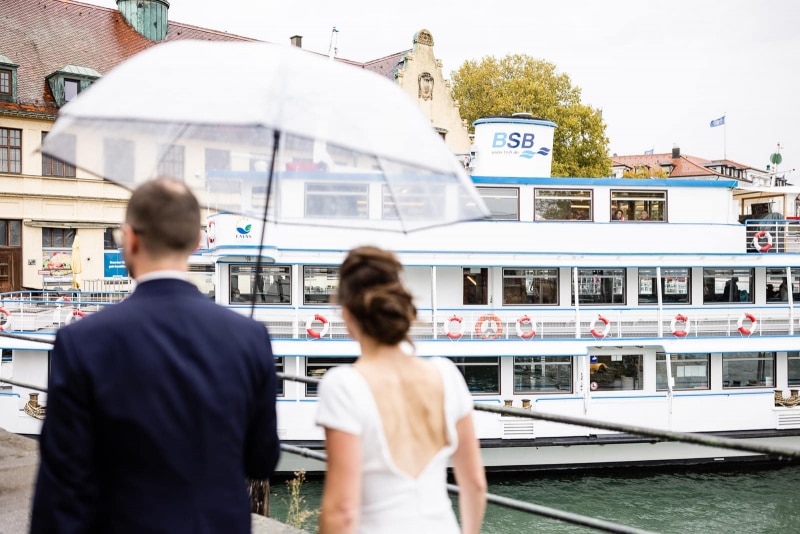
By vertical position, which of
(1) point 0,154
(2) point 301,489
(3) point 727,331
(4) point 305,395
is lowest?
(2) point 301,489

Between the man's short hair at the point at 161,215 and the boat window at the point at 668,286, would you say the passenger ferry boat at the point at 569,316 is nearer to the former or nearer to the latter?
the boat window at the point at 668,286

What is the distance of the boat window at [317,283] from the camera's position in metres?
15.9

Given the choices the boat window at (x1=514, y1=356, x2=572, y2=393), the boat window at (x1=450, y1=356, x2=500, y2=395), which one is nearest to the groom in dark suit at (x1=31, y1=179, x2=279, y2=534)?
the boat window at (x1=450, y1=356, x2=500, y2=395)

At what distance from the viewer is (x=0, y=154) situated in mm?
29703

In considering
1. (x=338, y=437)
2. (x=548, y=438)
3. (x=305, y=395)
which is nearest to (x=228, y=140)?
(x=338, y=437)

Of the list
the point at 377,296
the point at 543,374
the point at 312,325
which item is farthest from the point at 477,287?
the point at 377,296

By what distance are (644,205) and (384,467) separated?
52.5 feet

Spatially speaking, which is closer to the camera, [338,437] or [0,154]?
[338,437]

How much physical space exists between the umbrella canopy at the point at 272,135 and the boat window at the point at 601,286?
13.5m

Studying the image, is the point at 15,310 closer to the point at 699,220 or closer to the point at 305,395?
the point at 305,395

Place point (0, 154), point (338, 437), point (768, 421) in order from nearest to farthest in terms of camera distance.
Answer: point (338, 437)
point (768, 421)
point (0, 154)

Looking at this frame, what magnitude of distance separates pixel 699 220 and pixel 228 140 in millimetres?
15734

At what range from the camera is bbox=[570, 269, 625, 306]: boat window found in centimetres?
1666

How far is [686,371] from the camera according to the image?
53.9 ft
